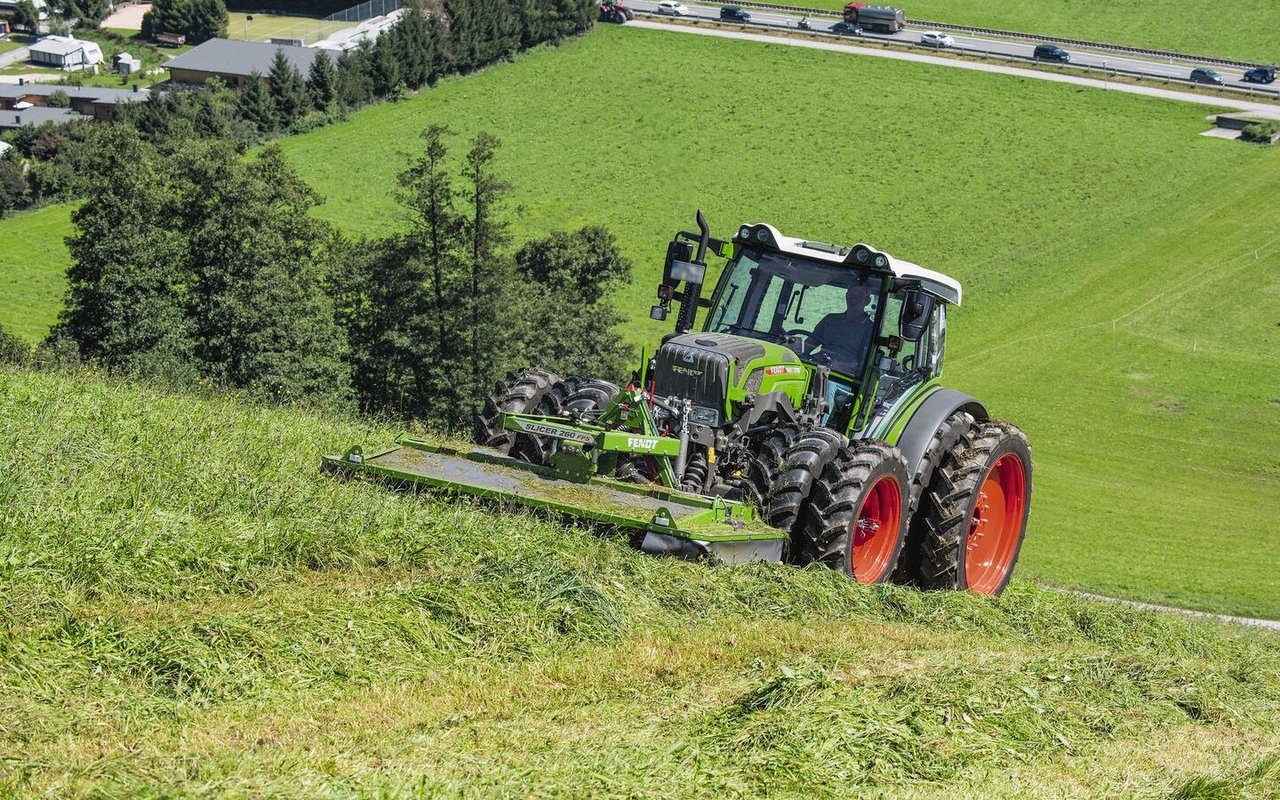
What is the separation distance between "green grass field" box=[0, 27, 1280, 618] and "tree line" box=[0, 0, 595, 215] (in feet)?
4.48

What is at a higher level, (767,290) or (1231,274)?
(767,290)

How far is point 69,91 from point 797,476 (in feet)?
290

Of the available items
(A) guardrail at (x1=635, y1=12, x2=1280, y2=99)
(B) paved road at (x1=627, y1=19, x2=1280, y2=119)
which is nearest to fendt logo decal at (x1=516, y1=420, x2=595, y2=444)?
(B) paved road at (x1=627, y1=19, x2=1280, y2=119)

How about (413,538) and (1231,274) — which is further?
(1231,274)

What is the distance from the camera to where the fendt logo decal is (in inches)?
440

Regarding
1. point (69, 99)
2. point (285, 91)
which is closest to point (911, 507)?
point (285, 91)

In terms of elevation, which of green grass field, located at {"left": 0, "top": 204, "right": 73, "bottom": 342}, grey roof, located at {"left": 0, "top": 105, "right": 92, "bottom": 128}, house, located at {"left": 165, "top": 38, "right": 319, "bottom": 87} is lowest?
green grass field, located at {"left": 0, "top": 204, "right": 73, "bottom": 342}

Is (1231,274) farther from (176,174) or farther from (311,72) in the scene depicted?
(311,72)

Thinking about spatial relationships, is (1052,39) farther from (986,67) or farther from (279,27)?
(279,27)

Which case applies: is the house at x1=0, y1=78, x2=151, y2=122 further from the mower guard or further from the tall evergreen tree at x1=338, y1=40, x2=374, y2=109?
the mower guard

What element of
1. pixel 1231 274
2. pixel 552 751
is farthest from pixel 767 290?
pixel 1231 274

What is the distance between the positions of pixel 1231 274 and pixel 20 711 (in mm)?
51771

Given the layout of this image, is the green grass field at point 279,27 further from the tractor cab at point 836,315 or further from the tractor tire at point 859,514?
the tractor tire at point 859,514

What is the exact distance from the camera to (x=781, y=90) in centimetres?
7088
